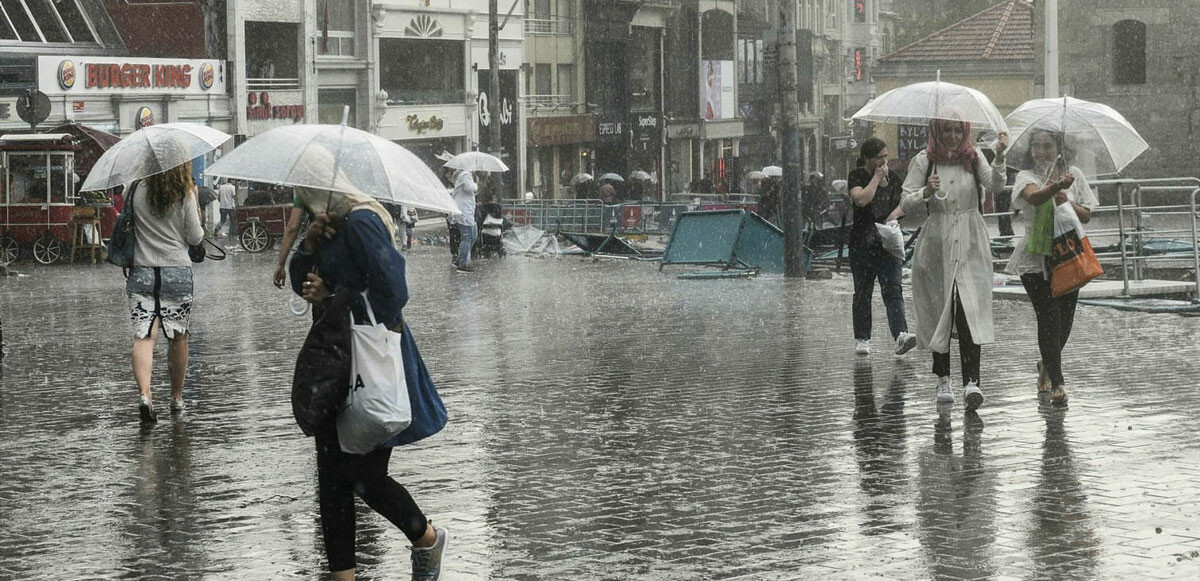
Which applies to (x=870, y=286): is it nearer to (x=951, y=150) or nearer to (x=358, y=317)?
(x=951, y=150)

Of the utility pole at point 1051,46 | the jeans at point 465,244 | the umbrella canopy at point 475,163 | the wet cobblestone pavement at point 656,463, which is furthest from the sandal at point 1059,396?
the utility pole at point 1051,46

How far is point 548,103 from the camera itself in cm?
6294

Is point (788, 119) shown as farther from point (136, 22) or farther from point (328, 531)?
point (136, 22)

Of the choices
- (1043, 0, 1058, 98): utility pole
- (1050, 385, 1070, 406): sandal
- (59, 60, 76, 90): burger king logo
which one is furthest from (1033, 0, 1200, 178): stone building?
(1050, 385, 1070, 406): sandal

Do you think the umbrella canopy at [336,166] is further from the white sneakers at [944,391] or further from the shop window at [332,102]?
the shop window at [332,102]

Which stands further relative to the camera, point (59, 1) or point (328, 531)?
point (59, 1)

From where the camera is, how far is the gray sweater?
1044 cm

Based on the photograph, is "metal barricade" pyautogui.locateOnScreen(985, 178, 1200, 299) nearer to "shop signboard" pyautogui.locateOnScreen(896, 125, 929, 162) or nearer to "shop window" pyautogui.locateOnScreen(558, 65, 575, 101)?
"shop signboard" pyautogui.locateOnScreen(896, 125, 929, 162)

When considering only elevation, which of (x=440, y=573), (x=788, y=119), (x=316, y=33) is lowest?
(x=440, y=573)

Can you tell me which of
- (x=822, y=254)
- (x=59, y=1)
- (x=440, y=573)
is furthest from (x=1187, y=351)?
(x=59, y=1)

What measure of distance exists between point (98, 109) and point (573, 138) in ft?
77.0

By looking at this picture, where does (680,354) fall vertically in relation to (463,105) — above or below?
below

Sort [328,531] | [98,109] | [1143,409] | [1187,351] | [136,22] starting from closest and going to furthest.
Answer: [328,531], [1143,409], [1187,351], [98,109], [136,22]

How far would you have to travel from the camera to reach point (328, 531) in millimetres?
6055
